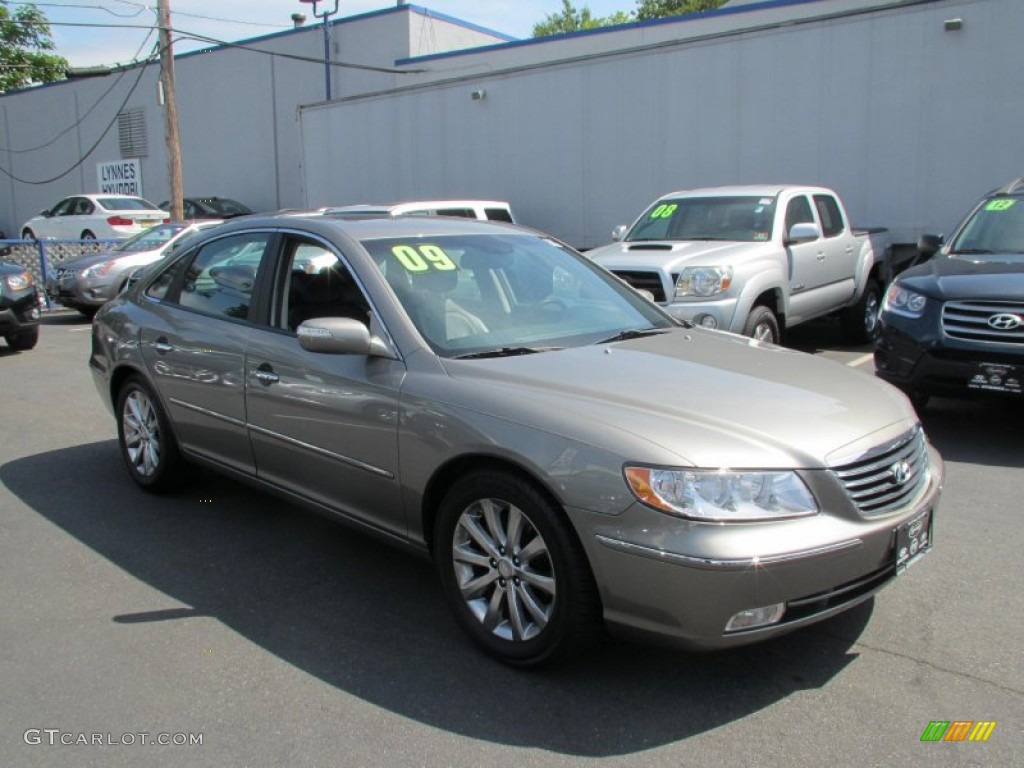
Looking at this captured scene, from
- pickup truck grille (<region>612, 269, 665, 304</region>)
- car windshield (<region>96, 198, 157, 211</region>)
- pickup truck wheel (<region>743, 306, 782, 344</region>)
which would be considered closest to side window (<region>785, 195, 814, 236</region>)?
pickup truck wheel (<region>743, 306, 782, 344</region>)

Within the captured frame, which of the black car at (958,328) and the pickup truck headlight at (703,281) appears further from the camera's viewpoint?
the pickup truck headlight at (703,281)

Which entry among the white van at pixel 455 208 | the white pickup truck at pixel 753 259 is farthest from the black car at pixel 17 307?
the white pickup truck at pixel 753 259

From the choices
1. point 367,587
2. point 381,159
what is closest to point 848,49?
point 381,159

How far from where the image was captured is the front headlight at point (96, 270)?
562 inches

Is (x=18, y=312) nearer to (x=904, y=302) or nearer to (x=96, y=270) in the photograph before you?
(x=96, y=270)

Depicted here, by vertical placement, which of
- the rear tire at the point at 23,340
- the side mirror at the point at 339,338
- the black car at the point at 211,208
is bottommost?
the rear tire at the point at 23,340

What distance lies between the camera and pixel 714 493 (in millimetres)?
2844

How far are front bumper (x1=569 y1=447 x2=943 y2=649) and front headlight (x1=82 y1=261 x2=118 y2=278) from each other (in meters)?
13.4

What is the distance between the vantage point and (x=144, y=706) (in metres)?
3.12

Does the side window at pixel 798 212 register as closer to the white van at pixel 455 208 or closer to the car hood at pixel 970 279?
the car hood at pixel 970 279

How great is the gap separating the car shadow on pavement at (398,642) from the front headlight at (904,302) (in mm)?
3363

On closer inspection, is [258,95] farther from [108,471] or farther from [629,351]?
[629,351]

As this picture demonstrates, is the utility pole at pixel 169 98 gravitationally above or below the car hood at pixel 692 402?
above

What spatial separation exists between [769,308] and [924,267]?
1843 millimetres
